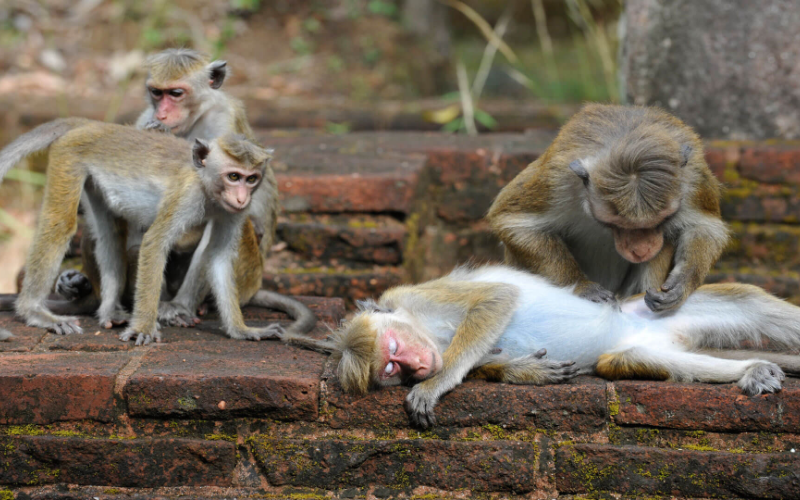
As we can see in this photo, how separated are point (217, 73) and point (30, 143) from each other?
3.74ft

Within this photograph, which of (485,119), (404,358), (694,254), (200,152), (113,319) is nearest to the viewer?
(404,358)

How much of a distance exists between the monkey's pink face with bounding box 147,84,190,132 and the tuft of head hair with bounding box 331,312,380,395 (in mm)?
1955

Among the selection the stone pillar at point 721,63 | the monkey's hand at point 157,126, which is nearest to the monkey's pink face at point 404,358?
the monkey's hand at point 157,126

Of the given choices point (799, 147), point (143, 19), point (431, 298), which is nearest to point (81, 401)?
point (431, 298)

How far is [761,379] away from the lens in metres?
3.02

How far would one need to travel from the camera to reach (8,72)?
30.9 ft

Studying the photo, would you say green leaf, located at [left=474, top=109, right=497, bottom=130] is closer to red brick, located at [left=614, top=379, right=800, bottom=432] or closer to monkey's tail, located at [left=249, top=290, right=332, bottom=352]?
monkey's tail, located at [left=249, top=290, right=332, bottom=352]

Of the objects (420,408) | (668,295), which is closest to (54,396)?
(420,408)

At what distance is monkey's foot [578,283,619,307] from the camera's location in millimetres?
3602

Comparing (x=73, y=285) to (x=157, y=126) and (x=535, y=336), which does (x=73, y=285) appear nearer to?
(x=157, y=126)

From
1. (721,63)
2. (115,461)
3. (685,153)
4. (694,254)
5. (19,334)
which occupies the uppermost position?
(721,63)

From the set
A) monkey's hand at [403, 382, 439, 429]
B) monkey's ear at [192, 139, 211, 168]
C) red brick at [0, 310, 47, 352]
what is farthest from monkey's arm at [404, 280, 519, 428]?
red brick at [0, 310, 47, 352]

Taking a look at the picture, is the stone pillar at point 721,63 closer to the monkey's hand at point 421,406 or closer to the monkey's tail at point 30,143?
the monkey's hand at point 421,406

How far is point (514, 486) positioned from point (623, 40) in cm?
392
